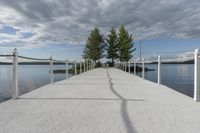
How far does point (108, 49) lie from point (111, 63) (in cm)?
329

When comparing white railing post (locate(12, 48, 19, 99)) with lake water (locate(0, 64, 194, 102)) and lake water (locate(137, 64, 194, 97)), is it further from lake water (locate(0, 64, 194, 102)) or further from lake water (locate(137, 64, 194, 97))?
lake water (locate(137, 64, 194, 97))

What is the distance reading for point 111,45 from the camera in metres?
56.8

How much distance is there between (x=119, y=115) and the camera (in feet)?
13.6

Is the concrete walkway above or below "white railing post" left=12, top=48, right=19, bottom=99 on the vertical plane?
below

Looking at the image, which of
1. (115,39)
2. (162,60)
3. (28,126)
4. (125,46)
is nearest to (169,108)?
(28,126)

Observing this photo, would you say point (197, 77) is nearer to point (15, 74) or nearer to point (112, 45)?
point (15, 74)

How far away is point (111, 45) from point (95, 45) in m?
3.49

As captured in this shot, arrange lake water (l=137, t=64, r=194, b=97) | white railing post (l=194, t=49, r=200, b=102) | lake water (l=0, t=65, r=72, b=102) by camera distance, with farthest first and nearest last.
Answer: lake water (l=137, t=64, r=194, b=97)
lake water (l=0, t=65, r=72, b=102)
white railing post (l=194, t=49, r=200, b=102)

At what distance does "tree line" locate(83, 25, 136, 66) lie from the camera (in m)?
53.3

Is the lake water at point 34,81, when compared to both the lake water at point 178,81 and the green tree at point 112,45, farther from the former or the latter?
the green tree at point 112,45

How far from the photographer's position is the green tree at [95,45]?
55875 mm

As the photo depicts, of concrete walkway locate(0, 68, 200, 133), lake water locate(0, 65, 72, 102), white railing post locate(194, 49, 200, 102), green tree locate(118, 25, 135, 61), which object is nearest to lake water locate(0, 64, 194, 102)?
lake water locate(0, 65, 72, 102)

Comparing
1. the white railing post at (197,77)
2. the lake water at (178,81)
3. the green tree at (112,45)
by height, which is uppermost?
the green tree at (112,45)

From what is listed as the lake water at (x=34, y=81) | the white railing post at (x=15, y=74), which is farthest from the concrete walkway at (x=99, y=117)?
the lake water at (x=34, y=81)
